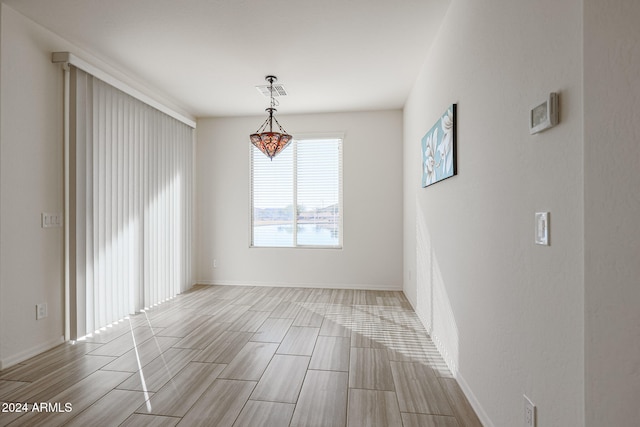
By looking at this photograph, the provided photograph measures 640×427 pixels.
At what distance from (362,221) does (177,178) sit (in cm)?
285

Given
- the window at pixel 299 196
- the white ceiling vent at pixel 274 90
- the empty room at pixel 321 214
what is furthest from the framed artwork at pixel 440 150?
the window at pixel 299 196

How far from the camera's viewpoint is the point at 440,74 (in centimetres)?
289

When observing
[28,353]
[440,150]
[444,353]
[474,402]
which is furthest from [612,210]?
[28,353]

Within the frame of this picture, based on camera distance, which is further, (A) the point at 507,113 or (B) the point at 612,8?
(A) the point at 507,113

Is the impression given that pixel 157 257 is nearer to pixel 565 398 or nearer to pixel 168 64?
pixel 168 64

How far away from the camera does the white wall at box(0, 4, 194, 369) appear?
2.57 m

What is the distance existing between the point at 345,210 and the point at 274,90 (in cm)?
207

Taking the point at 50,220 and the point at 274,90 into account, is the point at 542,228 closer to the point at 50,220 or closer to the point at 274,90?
the point at 50,220

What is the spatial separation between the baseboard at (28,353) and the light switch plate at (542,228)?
353cm

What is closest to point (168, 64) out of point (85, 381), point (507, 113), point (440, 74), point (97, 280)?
point (97, 280)

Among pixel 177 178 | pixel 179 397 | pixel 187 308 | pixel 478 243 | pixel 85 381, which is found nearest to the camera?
pixel 478 243

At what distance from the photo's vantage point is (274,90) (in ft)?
14.1

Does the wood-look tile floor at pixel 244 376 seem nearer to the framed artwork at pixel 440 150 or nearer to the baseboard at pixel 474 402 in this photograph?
the baseboard at pixel 474 402

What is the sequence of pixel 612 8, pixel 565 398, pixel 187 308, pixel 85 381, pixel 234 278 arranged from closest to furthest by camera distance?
pixel 612 8, pixel 565 398, pixel 85 381, pixel 187 308, pixel 234 278
